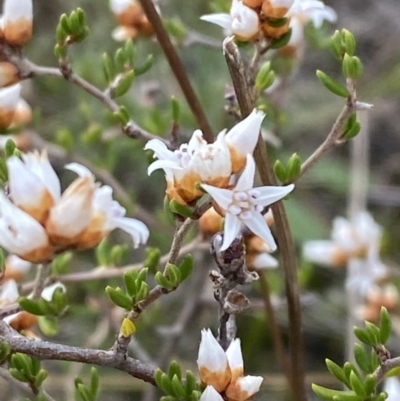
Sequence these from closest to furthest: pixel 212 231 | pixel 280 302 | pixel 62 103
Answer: pixel 212 231 → pixel 280 302 → pixel 62 103

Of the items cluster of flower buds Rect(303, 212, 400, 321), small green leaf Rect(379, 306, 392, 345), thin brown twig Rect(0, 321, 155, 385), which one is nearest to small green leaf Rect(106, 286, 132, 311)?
thin brown twig Rect(0, 321, 155, 385)

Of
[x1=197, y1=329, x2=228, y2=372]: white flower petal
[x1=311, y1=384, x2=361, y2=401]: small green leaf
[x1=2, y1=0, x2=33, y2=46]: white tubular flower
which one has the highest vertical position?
[x1=2, y1=0, x2=33, y2=46]: white tubular flower

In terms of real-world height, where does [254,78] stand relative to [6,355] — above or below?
above

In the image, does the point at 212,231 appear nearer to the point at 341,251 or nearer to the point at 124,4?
the point at 124,4

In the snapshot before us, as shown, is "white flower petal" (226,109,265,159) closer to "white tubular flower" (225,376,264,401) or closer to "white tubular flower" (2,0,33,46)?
"white tubular flower" (225,376,264,401)

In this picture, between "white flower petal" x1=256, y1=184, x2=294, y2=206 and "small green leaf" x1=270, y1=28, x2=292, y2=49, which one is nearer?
"white flower petal" x1=256, y1=184, x2=294, y2=206

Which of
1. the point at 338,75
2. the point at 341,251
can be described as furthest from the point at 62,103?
the point at 341,251
